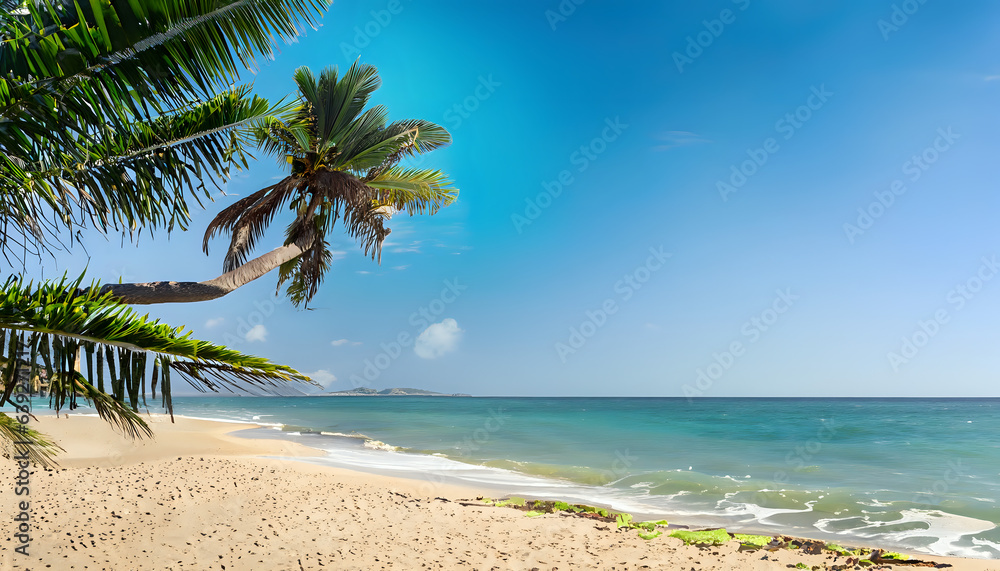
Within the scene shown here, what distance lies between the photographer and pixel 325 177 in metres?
6.33

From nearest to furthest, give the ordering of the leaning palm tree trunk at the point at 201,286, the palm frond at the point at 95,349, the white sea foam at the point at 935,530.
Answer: the palm frond at the point at 95,349, the leaning palm tree trunk at the point at 201,286, the white sea foam at the point at 935,530

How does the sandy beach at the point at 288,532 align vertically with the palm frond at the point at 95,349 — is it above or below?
below

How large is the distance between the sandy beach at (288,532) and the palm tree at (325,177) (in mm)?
3192

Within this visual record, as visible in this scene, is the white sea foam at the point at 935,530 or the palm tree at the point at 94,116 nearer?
the palm tree at the point at 94,116

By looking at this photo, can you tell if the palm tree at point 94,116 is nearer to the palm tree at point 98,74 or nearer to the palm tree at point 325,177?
the palm tree at point 98,74

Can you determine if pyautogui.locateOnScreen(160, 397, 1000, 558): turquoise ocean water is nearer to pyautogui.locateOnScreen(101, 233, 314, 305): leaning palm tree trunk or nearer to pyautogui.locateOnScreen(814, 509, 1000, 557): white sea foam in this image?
pyautogui.locateOnScreen(814, 509, 1000, 557): white sea foam

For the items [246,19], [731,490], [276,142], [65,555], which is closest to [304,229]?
[276,142]

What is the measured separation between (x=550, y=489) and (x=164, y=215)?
1037 centimetres

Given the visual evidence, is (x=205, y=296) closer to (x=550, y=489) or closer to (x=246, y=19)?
(x=246, y=19)

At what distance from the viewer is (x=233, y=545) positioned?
20.7ft

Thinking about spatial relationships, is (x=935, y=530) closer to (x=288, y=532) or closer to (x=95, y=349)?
(x=288, y=532)

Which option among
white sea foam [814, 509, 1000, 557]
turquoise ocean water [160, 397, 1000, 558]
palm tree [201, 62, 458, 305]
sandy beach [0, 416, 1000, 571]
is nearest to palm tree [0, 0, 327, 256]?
palm tree [201, 62, 458, 305]

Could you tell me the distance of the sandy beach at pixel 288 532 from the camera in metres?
6.01

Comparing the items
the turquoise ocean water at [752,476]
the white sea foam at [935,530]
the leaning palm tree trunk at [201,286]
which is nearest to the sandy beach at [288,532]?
the white sea foam at [935,530]
